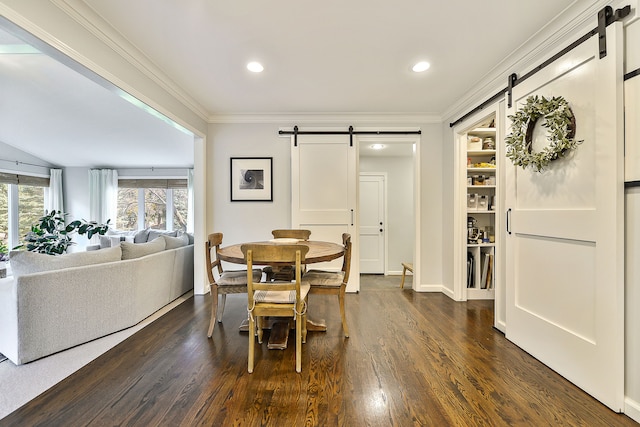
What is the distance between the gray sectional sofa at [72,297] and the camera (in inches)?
77.0

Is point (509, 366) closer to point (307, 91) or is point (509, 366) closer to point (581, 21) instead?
point (581, 21)

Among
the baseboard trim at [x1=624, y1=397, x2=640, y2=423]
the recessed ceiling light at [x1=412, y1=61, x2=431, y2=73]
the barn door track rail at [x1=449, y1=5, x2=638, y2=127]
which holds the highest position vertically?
the recessed ceiling light at [x1=412, y1=61, x2=431, y2=73]

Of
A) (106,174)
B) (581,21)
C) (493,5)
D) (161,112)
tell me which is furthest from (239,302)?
(106,174)

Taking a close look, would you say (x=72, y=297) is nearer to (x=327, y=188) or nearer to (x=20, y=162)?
(x=327, y=188)

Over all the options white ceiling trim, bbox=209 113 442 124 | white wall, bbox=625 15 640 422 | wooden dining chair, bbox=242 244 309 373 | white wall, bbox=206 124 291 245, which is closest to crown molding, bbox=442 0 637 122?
white wall, bbox=625 15 640 422

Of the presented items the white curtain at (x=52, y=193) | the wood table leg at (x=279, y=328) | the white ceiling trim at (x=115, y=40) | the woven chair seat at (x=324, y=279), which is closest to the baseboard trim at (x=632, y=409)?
the woven chair seat at (x=324, y=279)

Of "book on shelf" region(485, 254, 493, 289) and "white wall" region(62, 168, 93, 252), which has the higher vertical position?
"white wall" region(62, 168, 93, 252)

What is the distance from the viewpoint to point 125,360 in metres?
2.01

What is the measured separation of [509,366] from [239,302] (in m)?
2.68

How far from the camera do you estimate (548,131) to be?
1.91m

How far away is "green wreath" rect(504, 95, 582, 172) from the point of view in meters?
1.76

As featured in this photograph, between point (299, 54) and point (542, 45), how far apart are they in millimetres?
1846

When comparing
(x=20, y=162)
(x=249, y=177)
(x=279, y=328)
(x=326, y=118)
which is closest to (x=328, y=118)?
(x=326, y=118)

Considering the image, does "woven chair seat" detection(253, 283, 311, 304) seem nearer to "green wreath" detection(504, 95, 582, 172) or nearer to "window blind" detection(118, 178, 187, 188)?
"green wreath" detection(504, 95, 582, 172)
